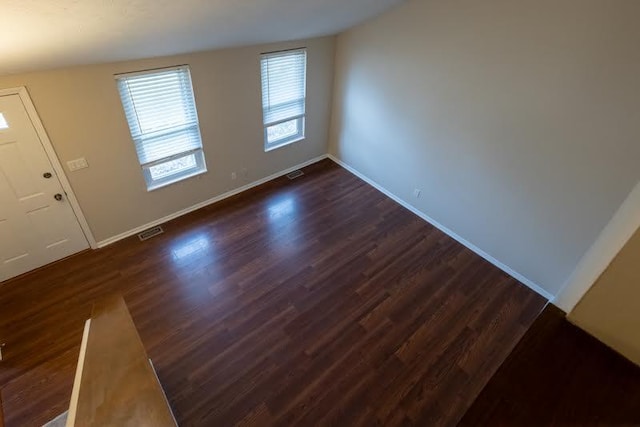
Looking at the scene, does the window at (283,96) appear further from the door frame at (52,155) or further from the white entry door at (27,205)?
the white entry door at (27,205)

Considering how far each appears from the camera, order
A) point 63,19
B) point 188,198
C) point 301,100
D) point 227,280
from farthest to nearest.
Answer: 1. point 301,100
2. point 188,198
3. point 227,280
4. point 63,19

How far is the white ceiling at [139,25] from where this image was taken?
1747 millimetres

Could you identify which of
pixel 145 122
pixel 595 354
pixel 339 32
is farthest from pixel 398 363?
pixel 339 32

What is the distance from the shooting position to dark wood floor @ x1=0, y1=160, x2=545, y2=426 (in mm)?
2574

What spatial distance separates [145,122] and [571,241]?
185 inches

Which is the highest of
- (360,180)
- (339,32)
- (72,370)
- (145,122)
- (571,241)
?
(339,32)

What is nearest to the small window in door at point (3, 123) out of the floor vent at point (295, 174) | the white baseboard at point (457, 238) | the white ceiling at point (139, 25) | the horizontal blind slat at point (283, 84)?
the white ceiling at point (139, 25)

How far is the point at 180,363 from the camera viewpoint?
2.77 metres

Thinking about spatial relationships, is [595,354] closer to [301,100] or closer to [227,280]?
A: [227,280]

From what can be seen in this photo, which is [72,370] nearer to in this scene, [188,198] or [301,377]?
[301,377]

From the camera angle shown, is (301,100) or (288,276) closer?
(288,276)


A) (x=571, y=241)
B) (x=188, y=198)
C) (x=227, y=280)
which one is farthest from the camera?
(x=188, y=198)

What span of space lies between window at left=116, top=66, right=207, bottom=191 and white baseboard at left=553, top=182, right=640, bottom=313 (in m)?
3.88

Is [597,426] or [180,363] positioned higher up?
[597,426]
